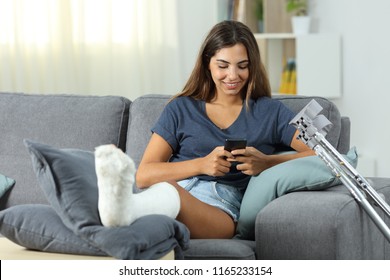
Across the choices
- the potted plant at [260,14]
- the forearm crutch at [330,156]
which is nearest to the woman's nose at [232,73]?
the forearm crutch at [330,156]

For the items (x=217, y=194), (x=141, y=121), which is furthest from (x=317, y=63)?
(x=217, y=194)

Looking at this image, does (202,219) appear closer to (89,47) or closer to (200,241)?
(200,241)

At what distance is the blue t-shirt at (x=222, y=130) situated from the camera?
2738 millimetres

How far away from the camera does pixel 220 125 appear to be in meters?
2.78

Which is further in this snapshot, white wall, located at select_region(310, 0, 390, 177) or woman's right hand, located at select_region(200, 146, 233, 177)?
white wall, located at select_region(310, 0, 390, 177)

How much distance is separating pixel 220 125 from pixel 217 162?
0.83 feet

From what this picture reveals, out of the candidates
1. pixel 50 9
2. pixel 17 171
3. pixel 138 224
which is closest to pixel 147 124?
pixel 17 171

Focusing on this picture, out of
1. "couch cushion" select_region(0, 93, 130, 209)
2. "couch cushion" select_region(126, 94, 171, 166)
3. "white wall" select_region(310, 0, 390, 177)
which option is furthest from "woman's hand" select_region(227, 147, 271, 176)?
"white wall" select_region(310, 0, 390, 177)

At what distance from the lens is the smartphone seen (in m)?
2.53

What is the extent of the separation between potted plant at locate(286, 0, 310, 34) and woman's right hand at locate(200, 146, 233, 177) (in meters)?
2.25

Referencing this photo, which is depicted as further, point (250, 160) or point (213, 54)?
point (213, 54)

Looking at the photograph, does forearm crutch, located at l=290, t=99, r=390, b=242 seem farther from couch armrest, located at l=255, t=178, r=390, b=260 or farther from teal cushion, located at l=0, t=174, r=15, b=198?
teal cushion, located at l=0, t=174, r=15, b=198

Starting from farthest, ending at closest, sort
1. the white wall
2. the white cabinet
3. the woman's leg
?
the white cabinet → the white wall → the woman's leg

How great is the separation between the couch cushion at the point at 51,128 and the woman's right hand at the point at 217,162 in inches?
21.0
